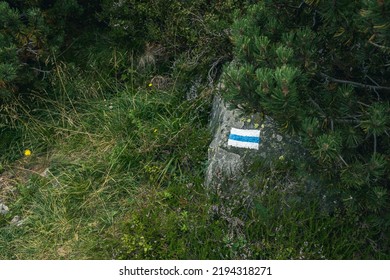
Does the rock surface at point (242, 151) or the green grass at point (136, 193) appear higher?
the rock surface at point (242, 151)

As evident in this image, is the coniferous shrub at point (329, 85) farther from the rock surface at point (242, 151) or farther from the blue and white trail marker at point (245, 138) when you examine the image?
the blue and white trail marker at point (245, 138)

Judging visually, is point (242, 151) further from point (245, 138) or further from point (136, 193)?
point (136, 193)

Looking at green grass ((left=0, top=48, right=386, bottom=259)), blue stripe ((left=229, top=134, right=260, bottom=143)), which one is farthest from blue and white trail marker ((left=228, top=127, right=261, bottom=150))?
green grass ((left=0, top=48, right=386, bottom=259))

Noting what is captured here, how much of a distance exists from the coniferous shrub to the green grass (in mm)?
428

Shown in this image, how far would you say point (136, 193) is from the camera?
4426 mm

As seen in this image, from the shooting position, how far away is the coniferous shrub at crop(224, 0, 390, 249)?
304 cm

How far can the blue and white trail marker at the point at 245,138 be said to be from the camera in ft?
13.7

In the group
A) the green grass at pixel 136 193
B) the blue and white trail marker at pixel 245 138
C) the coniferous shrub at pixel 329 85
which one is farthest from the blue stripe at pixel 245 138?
the coniferous shrub at pixel 329 85

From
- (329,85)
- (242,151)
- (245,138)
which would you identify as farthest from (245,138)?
(329,85)

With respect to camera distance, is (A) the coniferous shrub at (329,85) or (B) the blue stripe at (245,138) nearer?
(A) the coniferous shrub at (329,85)

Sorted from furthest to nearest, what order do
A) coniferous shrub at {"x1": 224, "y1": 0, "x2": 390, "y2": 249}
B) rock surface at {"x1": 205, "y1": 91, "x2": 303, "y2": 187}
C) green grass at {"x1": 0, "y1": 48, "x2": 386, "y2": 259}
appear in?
rock surface at {"x1": 205, "y1": 91, "x2": 303, "y2": 187}, green grass at {"x1": 0, "y1": 48, "x2": 386, "y2": 259}, coniferous shrub at {"x1": 224, "y1": 0, "x2": 390, "y2": 249}

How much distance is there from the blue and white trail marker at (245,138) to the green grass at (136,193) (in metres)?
0.20

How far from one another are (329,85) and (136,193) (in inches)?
68.8

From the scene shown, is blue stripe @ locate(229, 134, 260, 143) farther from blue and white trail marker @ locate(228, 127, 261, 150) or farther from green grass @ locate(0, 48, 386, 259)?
green grass @ locate(0, 48, 386, 259)
